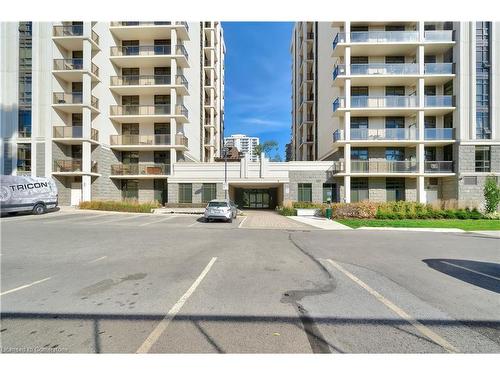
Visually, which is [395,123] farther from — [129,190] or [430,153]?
[129,190]

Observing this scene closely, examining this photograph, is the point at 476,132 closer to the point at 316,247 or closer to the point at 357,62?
the point at 357,62

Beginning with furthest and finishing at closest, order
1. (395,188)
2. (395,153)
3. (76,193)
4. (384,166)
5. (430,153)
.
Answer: (395,153) < (430,153) < (395,188) < (76,193) < (384,166)

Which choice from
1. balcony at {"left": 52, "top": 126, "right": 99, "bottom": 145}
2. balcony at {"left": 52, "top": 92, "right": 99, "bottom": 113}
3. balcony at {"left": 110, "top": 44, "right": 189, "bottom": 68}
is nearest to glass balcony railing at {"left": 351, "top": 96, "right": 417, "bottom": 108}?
balcony at {"left": 110, "top": 44, "right": 189, "bottom": 68}

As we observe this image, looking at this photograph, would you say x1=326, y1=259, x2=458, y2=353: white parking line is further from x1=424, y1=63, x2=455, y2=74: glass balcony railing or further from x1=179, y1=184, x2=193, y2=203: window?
x1=424, y1=63, x2=455, y2=74: glass balcony railing

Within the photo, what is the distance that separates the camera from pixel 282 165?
26.6m

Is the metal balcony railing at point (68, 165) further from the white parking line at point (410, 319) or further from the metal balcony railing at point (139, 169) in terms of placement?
the white parking line at point (410, 319)

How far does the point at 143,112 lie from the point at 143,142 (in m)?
3.53

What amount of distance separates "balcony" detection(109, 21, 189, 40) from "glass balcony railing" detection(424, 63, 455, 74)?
2699 cm

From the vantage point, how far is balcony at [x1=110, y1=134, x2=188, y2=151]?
27.2 m

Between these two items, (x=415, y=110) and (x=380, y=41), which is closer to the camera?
(x=415, y=110)

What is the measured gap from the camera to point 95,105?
2627 cm

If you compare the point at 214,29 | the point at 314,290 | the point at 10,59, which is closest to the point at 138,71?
the point at 10,59

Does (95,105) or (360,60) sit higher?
(360,60)

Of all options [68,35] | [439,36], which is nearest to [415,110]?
[439,36]
